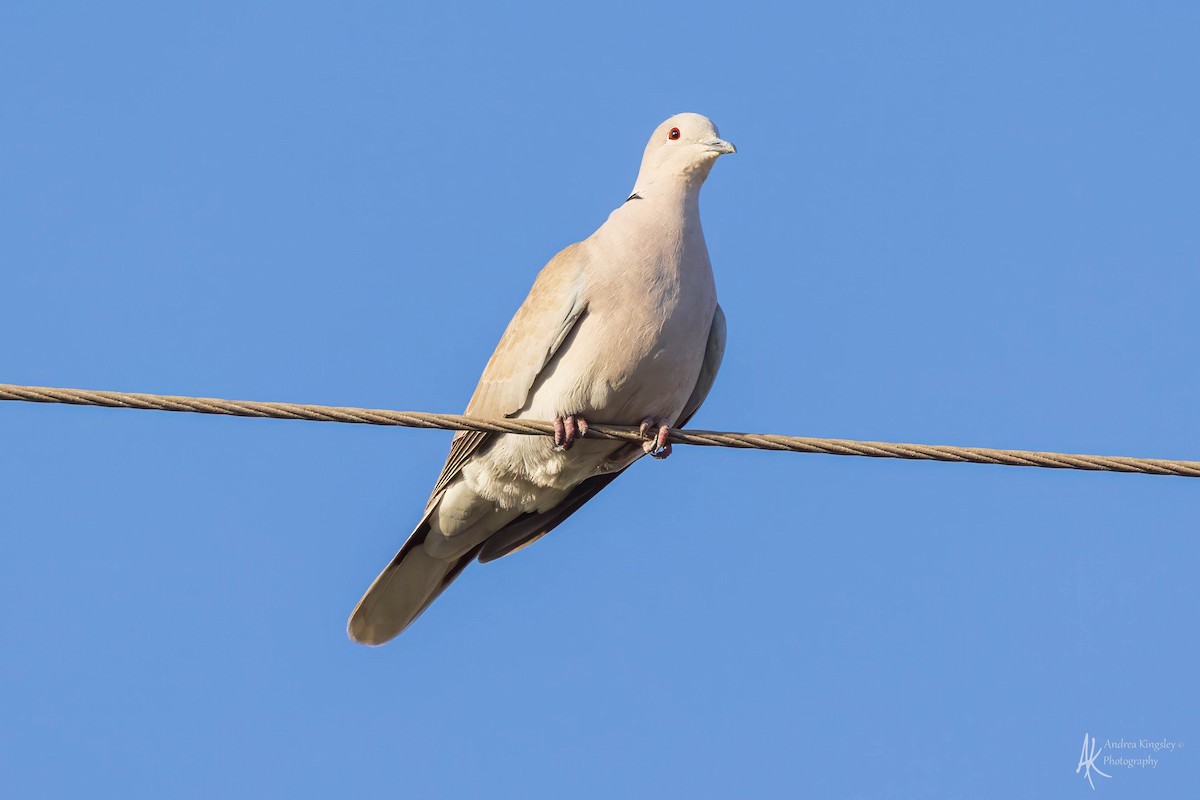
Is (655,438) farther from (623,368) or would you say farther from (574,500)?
(574,500)

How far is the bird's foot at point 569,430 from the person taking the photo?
20.3 feet

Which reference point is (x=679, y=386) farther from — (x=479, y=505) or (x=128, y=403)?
(x=128, y=403)

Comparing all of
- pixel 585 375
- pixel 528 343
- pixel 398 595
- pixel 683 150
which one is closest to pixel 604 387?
pixel 585 375

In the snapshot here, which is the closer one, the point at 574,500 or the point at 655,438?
the point at 655,438

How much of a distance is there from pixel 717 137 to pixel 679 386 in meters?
1.21

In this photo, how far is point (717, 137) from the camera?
6922 millimetres

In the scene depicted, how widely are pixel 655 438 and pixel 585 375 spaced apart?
36cm

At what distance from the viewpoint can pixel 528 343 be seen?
6.38 metres

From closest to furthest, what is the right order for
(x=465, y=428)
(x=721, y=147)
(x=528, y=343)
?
(x=465, y=428), (x=528, y=343), (x=721, y=147)

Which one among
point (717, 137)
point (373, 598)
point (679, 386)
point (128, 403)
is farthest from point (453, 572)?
point (128, 403)

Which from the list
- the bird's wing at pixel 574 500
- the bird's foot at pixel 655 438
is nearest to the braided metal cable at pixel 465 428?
the bird's foot at pixel 655 438

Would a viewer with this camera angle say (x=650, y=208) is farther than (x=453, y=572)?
No

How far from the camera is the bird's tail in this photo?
6.92 metres

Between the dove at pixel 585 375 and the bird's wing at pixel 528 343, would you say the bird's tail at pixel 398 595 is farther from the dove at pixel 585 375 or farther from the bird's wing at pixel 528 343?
→ the bird's wing at pixel 528 343
